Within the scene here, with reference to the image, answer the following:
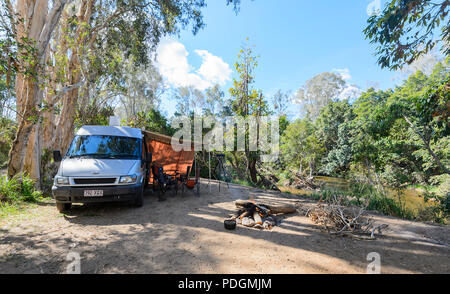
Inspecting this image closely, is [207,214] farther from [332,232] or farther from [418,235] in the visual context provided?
[418,235]

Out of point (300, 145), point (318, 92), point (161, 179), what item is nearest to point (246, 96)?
point (161, 179)

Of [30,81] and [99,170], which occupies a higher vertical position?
[30,81]

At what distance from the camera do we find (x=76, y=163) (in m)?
4.42

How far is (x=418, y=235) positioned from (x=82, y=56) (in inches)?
494

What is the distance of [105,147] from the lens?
5.06m

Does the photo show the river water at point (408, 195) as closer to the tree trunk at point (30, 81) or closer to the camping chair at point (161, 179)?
the camping chair at point (161, 179)

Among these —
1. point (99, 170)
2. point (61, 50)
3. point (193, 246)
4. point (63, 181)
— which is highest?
point (61, 50)

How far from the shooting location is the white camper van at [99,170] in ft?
13.5

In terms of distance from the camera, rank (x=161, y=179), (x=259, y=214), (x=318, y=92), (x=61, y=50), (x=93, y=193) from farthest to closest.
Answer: (x=318, y=92) → (x=61, y=50) → (x=161, y=179) → (x=259, y=214) → (x=93, y=193)

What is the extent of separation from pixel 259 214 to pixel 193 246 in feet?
5.72

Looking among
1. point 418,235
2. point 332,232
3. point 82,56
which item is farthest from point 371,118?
point 82,56

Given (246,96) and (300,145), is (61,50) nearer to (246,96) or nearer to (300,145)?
(246,96)

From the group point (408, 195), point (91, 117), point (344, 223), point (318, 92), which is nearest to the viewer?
point (344, 223)

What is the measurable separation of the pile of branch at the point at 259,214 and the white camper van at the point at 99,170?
254 cm
